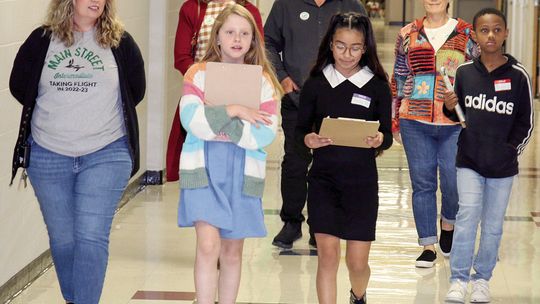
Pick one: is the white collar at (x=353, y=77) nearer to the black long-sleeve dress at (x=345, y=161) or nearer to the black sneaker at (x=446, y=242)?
the black long-sleeve dress at (x=345, y=161)

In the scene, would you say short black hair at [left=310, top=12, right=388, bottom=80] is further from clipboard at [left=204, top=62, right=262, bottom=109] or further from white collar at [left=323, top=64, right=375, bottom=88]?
clipboard at [left=204, top=62, right=262, bottom=109]

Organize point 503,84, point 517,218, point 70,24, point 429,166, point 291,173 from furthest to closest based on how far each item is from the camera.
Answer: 1. point 517,218
2. point 291,173
3. point 429,166
4. point 503,84
5. point 70,24

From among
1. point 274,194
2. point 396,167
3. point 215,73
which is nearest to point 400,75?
point 215,73

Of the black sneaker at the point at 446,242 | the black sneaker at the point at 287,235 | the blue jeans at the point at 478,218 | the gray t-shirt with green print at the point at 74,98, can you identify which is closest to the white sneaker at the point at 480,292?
the blue jeans at the point at 478,218

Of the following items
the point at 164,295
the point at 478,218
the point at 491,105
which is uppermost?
the point at 491,105

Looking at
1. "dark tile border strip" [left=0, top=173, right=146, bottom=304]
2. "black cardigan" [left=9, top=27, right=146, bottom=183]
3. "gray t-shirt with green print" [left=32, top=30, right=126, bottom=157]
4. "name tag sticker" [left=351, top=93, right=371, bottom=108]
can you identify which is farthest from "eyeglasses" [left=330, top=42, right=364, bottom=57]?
"dark tile border strip" [left=0, top=173, right=146, bottom=304]

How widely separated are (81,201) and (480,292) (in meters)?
2.23

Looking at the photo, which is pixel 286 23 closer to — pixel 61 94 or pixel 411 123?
pixel 411 123

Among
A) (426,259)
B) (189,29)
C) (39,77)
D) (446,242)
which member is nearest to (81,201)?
(39,77)

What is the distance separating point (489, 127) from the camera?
5758 mm

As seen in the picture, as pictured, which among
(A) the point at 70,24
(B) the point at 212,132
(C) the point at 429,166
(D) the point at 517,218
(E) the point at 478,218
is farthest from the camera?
(D) the point at 517,218

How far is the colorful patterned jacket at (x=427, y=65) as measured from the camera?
21.4 feet

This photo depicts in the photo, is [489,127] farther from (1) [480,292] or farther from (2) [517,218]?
(2) [517,218]

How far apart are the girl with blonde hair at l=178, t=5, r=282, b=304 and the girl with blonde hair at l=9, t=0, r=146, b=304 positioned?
0.99ft
